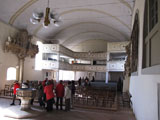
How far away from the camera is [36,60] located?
20.8m

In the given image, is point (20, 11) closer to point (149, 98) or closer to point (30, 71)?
point (30, 71)

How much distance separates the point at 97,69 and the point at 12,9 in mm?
15095

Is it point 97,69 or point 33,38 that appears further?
point 97,69

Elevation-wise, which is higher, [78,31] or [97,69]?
[78,31]

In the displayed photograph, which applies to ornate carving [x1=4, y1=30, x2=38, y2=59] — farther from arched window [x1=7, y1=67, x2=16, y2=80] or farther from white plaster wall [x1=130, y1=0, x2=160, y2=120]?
white plaster wall [x1=130, y1=0, x2=160, y2=120]

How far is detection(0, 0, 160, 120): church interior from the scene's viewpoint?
23.9ft

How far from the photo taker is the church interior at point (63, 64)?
7.30m

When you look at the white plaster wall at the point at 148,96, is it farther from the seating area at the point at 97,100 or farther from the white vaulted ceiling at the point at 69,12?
the white vaulted ceiling at the point at 69,12

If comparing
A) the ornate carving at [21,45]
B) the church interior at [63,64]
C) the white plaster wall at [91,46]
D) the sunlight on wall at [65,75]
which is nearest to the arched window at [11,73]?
the church interior at [63,64]

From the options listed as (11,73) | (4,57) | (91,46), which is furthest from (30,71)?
(91,46)

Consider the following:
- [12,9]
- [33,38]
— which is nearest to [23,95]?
[12,9]

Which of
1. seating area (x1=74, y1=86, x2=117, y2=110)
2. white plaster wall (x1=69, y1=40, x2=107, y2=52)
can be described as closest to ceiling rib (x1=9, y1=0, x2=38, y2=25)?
seating area (x1=74, y1=86, x2=117, y2=110)

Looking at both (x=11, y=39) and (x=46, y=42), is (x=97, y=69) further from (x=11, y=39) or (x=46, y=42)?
(x=11, y=39)

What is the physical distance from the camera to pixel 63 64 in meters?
22.4
